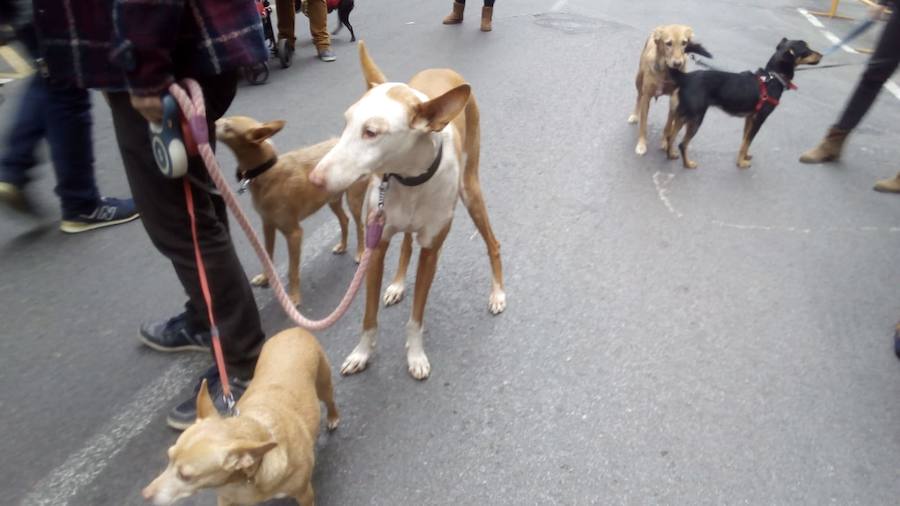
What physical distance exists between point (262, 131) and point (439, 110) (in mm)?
1121

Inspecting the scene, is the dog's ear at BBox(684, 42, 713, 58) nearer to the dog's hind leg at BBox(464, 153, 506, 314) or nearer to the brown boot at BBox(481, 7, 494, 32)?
the dog's hind leg at BBox(464, 153, 506, 314)

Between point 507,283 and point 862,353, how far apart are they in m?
1.92

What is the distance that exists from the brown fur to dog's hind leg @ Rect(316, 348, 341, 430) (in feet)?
12.9

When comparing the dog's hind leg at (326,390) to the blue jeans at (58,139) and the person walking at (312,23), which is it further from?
the person walking at (312,23)

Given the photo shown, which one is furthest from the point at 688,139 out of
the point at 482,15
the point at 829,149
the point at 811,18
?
the point at 811,18

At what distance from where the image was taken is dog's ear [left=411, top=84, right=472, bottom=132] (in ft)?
6.80

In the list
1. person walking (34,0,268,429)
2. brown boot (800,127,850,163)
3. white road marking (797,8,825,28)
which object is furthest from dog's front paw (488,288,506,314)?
white road marking (797,8,825,28)

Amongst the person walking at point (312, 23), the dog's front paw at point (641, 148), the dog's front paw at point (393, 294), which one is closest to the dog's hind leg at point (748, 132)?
the dog's front paw at point (641, 148)

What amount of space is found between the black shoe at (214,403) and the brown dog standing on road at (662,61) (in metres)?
4.14

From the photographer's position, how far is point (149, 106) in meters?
1.81

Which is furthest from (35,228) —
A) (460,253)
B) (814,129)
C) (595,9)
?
(595,9)

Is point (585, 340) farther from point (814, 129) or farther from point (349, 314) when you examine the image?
point (814, 129)

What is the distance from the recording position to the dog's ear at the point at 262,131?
2844mm

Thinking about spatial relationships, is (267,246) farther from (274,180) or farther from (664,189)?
(664,189)
